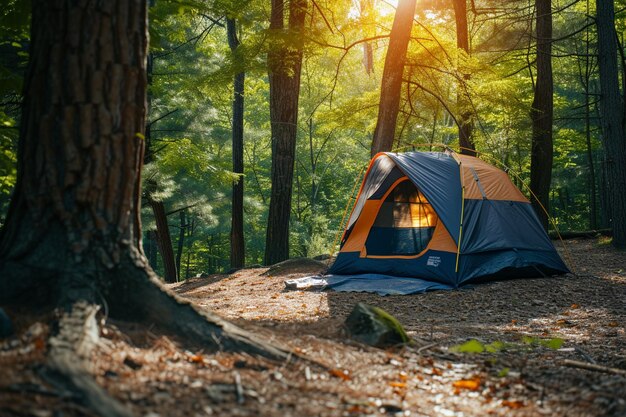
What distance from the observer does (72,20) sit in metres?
2.85

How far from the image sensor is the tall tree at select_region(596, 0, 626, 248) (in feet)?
35.7

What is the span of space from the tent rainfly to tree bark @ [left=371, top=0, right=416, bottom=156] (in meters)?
0.89

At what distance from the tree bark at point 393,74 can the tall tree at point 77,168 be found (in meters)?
6.98

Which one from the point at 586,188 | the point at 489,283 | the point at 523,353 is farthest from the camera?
the point at 586,188

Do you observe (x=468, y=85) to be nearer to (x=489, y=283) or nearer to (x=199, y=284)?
(x=489, y=283)

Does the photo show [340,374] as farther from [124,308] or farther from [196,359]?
[124,308]

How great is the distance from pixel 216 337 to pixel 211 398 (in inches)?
26.2

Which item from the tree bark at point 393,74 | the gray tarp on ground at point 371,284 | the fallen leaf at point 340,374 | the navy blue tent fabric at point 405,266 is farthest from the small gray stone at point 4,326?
the tree bark at point 393,74

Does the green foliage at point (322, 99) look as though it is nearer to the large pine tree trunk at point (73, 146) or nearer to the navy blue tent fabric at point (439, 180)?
the navy blue tent fabric at point (439, 180)

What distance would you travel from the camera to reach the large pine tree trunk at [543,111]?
12242mm

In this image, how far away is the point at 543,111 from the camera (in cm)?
1238

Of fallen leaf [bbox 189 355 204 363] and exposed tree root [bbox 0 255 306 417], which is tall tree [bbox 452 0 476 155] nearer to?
exposed tree root [bbox 0 255 306 417]

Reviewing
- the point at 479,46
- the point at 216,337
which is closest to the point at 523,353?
the point at 216,337

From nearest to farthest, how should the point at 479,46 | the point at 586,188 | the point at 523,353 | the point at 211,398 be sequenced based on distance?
the point at 211,398, the point at 523,353, the point at 479,46, the point at 586,188
